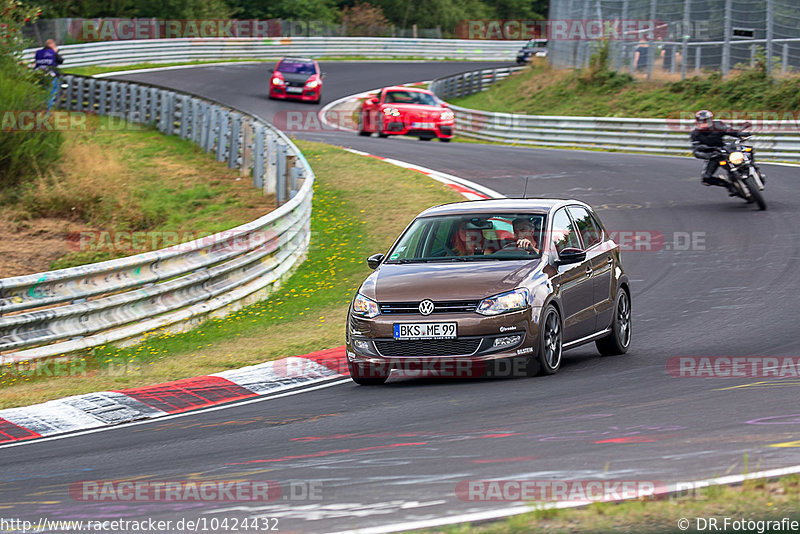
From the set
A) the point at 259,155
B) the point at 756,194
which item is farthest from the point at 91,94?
the point at 756,194

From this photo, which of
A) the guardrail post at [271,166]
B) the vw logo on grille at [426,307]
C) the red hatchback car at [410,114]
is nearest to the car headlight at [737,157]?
the guardrail post at [271,166]

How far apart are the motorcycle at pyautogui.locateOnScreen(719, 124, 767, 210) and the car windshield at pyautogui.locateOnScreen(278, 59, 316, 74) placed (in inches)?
1018

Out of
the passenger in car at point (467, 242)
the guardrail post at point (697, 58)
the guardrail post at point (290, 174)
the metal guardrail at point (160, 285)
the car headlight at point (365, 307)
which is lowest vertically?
the metal guardrail at point (160, 285)

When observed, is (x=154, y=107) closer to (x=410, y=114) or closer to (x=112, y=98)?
(x=112, y=98)

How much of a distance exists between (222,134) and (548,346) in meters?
16.9

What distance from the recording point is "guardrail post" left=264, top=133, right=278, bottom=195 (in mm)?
20641

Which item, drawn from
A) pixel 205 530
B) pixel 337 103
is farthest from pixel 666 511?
pixel 337 103

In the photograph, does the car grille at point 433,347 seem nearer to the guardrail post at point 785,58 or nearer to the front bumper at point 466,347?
the front bumper at point 466,347

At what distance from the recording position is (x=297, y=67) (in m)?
43.0

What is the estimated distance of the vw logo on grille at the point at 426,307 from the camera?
9070mm

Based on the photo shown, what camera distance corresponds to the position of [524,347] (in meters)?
9.05

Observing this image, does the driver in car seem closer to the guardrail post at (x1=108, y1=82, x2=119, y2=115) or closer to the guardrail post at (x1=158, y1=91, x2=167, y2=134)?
the guardrail post at (x1=158, y1=91, x2=167, y2=134)

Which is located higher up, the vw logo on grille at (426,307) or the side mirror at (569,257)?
the side mirror at (569,257)

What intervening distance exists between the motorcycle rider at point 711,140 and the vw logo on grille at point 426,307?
11328mm
